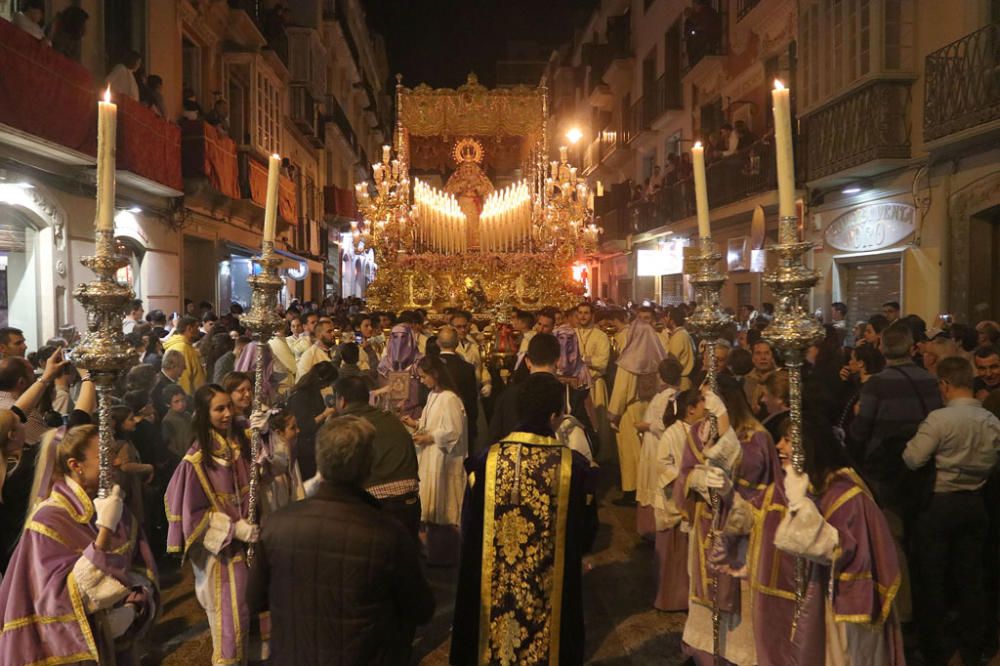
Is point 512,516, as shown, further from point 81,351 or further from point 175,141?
point 175,141

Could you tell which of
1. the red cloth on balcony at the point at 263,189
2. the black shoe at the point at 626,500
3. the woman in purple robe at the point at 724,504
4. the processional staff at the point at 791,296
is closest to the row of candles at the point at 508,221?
the red cloth on balcony at the point at 263,189

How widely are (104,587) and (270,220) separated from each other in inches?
66.6

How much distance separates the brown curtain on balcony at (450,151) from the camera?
15.0m

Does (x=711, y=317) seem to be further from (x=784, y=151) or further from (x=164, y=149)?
(x=164, y=149)

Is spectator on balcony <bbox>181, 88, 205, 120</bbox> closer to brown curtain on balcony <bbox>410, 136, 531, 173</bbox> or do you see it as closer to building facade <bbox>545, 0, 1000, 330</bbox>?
brown curtain on balcony <bbox>410, 136, 531, 173</bbox>

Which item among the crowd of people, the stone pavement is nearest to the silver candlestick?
the crowd of people

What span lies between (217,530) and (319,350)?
179 inches

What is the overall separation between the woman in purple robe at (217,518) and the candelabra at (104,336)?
107 cm

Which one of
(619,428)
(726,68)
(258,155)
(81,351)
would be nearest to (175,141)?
(258,155)

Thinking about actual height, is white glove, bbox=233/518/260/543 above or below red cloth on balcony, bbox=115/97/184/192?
below

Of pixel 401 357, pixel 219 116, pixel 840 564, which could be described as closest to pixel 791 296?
pixel 840 564

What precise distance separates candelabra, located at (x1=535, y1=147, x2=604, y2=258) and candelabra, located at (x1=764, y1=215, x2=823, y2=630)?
33.6 ft

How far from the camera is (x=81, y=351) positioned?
111 inches

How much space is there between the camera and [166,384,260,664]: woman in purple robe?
12.9ft
